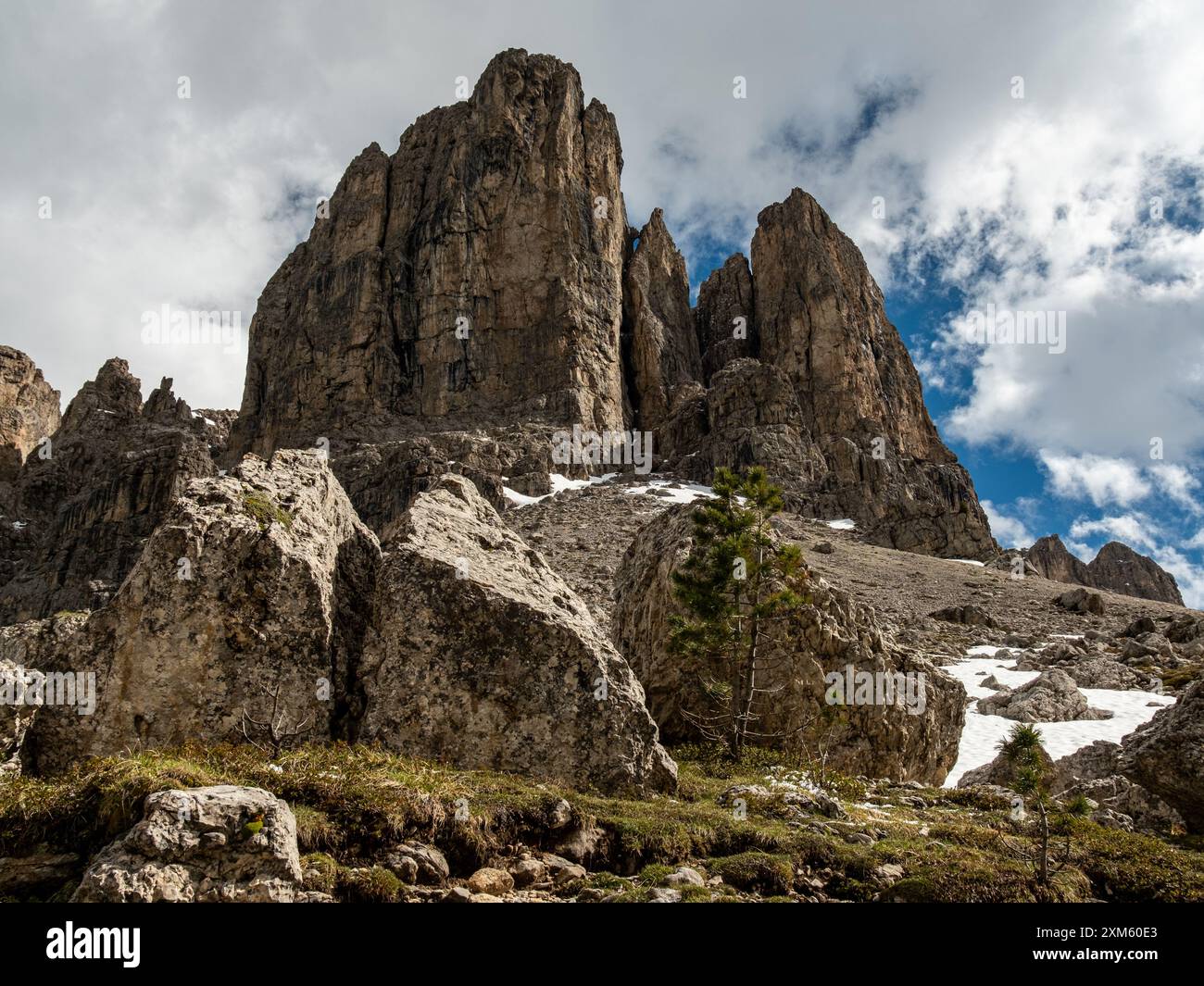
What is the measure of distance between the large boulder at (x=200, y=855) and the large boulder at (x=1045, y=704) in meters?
28.8

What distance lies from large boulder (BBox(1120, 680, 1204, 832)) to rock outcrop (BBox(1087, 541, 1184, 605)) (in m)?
162

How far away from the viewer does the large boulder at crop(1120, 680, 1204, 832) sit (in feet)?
50.0

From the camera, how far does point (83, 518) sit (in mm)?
99062

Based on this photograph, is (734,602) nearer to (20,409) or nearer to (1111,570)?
(1111,570)

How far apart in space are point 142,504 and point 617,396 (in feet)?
224

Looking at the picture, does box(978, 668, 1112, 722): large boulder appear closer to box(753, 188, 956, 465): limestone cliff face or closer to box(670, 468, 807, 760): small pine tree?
box(670, 468, 807, 760): small pine tree

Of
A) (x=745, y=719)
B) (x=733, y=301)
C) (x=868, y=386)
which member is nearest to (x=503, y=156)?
(x=733, y=301)

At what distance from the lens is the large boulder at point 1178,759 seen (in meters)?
15.2

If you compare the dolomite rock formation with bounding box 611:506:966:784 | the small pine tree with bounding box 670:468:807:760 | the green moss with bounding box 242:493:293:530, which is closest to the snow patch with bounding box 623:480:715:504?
the dolomite rock formation with bounding box 611:506:966:784

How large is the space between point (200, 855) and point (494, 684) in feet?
17.0

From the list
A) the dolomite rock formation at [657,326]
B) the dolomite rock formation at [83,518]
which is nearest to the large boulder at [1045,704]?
the dolomite rock formation at [83,518]

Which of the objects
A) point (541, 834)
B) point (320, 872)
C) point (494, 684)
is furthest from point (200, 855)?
point (494, 684)

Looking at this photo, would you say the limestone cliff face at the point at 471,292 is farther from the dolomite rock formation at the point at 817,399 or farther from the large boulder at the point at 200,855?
the large boulder at the point at 200,855
